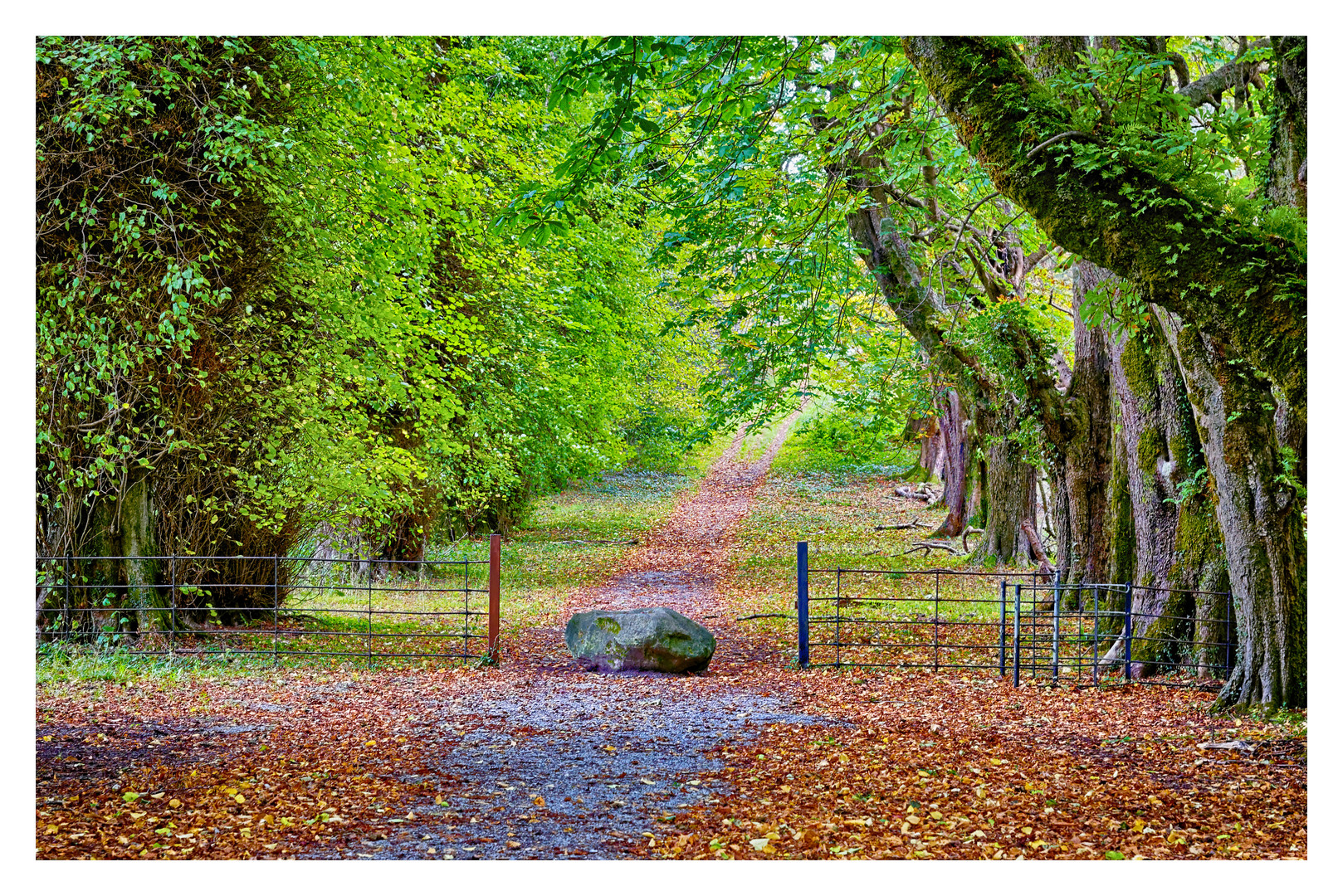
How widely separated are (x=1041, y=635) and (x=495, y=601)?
5.64 m

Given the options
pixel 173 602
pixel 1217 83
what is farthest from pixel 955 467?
pixel 173 602

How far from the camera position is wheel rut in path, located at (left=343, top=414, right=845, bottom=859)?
4.68m

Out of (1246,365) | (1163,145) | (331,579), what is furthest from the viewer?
(331,579)

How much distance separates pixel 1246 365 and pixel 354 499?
26.4ft

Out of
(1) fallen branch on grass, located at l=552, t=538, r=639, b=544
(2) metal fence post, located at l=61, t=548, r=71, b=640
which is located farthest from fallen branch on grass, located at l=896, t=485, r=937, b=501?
(2) metal fence post, located at l=61, t=548, r=71, b=640

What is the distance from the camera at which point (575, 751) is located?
630 centimetres

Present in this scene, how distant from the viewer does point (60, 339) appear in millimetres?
8258

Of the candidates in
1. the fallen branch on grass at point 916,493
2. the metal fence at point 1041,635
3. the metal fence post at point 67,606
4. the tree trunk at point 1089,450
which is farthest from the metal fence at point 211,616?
the fallen branch on grass at point 916,493

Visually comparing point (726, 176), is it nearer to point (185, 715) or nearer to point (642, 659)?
point (642, 659)

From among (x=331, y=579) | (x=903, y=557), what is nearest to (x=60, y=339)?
(x=331, y=579)

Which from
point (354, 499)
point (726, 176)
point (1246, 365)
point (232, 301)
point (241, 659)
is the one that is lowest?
point (241, 659)

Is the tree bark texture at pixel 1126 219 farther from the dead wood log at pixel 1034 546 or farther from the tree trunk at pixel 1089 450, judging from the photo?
the dead wood log at pixel 1034 546

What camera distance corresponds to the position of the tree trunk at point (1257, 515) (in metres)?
6.50

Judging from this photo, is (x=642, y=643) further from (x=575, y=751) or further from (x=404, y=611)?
(x=575, y=751)
